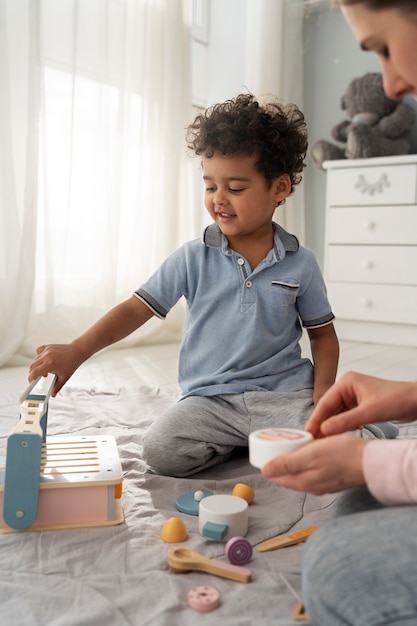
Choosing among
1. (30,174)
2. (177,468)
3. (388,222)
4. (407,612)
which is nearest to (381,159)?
(388,222)

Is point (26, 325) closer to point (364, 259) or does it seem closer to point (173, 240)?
point (173, 240)

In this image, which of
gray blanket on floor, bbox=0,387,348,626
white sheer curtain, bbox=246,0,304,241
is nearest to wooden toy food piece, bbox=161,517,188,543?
gray blanket on floor, bbox=0,387,348,626

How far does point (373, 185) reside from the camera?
2713 mm

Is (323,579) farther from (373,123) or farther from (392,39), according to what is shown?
(373,123)

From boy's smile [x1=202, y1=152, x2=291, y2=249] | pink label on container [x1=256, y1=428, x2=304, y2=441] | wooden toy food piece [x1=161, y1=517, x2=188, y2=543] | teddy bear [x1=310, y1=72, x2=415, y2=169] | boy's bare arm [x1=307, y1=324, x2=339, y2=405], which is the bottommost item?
wooden toy food piece [x1=161, y1=517, x2=188, y2=543]

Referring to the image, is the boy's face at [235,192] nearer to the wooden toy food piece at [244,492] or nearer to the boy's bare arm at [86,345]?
the boy's bare arm at [86,345]

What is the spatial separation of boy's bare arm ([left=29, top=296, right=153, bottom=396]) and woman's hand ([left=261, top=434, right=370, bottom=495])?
19.4 inches

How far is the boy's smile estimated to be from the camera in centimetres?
118

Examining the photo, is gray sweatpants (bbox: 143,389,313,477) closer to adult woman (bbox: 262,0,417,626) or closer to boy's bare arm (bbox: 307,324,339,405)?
boy's bare arm (bbox: 307,324,339,405)

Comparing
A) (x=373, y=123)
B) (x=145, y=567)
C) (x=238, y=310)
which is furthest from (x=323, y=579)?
(x=373, y=123)

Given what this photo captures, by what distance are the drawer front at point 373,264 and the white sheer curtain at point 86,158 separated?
632mm

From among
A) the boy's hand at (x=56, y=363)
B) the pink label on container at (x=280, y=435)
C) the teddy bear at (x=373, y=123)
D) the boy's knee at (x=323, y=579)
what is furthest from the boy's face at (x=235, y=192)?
the teddy bear at (x=373, y=123)

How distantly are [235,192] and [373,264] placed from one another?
1.67m

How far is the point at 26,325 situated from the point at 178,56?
1242 millimetres
